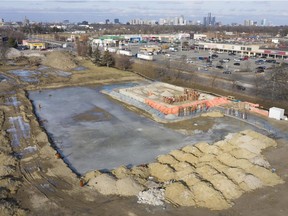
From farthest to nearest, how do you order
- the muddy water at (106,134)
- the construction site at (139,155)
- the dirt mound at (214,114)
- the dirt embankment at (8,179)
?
the dirt mound at (214,114), the muddy water at (106,134), the construction site at (139,155), the dirt embankment at (8,179)

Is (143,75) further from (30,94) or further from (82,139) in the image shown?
(82,139)

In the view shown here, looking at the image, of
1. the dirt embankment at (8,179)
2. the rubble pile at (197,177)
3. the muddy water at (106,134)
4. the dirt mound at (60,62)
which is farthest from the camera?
the dirt mound at (60,62)

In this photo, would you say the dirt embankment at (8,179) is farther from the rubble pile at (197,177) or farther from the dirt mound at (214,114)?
the dirt mound at (214,114)

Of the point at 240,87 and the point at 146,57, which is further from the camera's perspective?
the point at 146,57

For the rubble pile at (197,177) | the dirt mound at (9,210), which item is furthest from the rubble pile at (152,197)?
the dirt mound at (9,210)

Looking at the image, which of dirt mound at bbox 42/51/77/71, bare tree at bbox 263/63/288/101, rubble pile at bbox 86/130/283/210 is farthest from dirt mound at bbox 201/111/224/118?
dirt mound at bbox 42/51/77/71

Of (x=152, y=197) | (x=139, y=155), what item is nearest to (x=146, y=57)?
(x=139, y=155)

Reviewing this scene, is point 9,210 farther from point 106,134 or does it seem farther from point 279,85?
Answer: point 279,85

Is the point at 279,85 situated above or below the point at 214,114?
above
